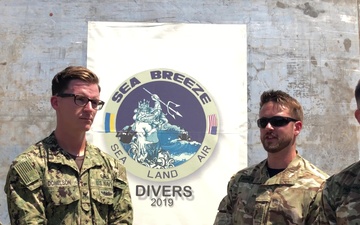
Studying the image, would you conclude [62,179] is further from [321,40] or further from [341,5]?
[341,5]

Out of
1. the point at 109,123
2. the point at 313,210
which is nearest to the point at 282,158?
the point at 313,210

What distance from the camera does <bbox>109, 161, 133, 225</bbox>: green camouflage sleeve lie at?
2047 millimetres

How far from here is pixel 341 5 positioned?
13.6 ft

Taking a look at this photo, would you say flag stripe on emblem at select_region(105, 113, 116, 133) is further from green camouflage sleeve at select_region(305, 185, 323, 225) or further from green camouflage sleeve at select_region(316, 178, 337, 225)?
green camouflage sleeve at select_region(316, 178, 337, 225)

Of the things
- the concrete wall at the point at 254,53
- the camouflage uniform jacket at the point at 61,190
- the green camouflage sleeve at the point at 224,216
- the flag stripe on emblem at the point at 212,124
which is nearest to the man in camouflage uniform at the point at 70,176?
the camouflage uniform jacket at the point at 61,190

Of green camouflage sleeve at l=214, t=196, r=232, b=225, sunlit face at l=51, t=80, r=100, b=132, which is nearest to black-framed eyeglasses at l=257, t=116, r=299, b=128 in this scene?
green camouflage sleeve at l=214, t=196, r=232, b=225

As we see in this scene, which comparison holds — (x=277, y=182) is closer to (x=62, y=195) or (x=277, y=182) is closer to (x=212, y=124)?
(x=62, y=195)

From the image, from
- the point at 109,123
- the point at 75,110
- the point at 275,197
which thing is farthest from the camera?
the point at 109,123

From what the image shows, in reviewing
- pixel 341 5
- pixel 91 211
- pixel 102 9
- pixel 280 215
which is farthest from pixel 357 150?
pixel 91 211

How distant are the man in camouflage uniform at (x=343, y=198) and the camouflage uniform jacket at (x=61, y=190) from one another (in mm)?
825

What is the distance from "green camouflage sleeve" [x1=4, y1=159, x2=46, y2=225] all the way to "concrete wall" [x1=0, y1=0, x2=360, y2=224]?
77.3 inches

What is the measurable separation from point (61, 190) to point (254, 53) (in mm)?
2467

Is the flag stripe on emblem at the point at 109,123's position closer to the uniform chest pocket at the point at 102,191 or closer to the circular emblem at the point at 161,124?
the circular emblem at the point at 161,124

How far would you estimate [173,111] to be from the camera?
12.6 feet
